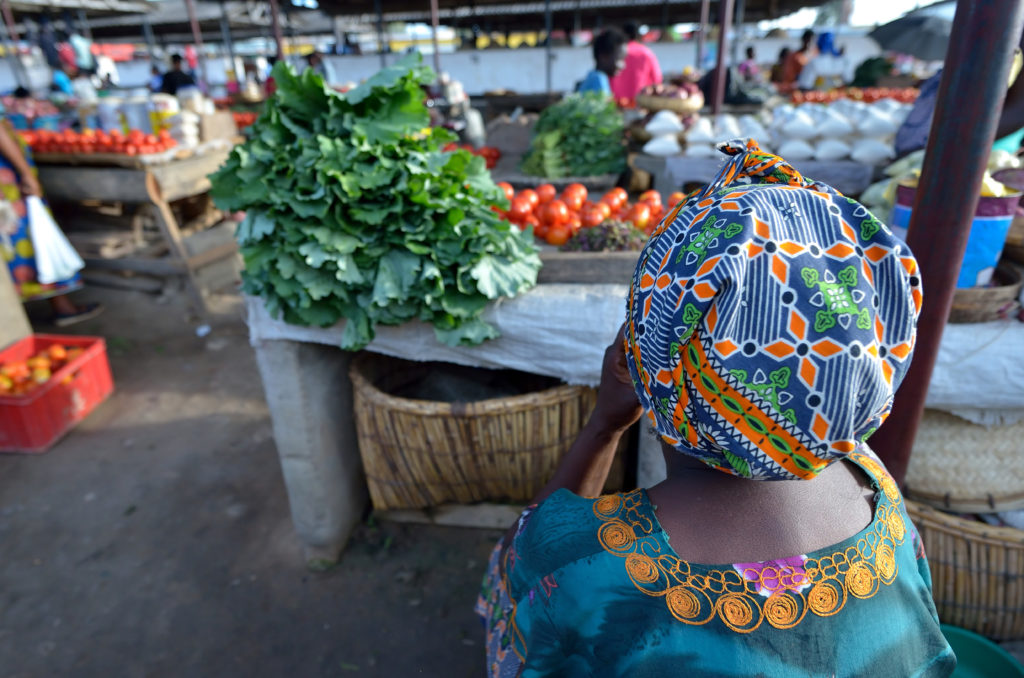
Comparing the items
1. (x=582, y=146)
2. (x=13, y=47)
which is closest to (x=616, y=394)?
(x=582, y=146)

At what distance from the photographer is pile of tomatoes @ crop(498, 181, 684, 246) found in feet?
9.16

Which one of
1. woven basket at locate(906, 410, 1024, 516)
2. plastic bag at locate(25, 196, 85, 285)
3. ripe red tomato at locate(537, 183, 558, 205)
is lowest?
woven basket at locate(906, 410, 1024, 516)

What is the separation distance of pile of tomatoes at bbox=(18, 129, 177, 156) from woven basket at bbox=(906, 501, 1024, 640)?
6.14 meters

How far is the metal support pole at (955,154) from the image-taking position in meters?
1.32

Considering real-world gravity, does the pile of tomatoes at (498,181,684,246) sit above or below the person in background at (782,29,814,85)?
below

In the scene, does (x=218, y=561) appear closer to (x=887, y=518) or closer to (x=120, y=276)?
(x=887, y=518)

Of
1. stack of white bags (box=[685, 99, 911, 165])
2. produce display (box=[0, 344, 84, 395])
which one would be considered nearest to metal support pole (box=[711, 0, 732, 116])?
stack of white bags (box=[685, 99, 911, 165])

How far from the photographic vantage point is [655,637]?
867 mm

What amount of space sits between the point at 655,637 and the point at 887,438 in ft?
4.32

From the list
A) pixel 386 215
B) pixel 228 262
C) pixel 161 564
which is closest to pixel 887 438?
pixel 386 215

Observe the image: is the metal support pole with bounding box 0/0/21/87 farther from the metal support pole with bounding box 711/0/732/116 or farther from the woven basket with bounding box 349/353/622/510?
the woven basket with bounding box 349/353/622/510

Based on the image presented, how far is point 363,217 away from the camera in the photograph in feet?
6.72

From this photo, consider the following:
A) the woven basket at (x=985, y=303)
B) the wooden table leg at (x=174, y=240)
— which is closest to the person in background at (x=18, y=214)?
the wooden table leg at (x=174, y=240)

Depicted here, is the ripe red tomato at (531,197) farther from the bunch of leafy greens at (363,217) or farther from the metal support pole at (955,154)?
the metal support pole at (955,154)
